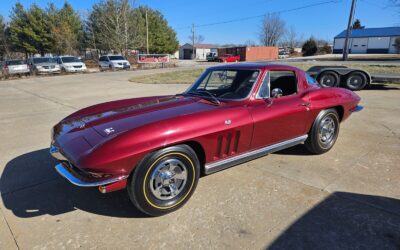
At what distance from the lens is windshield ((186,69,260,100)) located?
3.63 metres

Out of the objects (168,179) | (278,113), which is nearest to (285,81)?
(278,113)

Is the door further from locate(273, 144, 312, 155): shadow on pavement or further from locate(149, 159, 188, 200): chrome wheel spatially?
locate(149, 159, 188, 200): chrome wheel

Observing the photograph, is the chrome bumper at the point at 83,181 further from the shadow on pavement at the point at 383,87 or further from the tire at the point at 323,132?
the shadow on pavement at the point at 383,87

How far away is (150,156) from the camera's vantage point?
2.61 metres

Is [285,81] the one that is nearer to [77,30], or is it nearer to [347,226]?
[347,226]

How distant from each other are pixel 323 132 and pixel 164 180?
2.84m

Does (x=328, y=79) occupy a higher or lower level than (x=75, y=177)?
higher

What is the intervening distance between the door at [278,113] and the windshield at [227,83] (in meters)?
0.19

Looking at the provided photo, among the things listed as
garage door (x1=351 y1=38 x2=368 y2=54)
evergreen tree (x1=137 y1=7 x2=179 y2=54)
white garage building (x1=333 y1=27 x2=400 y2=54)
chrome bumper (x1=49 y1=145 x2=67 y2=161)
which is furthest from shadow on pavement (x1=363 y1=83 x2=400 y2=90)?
garage door (x1=351 y1=38 x2=368 y2=54)

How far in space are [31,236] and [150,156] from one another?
1292mm

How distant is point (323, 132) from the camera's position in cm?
439

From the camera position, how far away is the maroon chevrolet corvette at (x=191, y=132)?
8.38 ft

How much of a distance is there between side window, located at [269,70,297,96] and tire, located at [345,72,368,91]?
8023 millimetres

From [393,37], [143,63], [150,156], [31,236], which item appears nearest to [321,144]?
[150,156]
